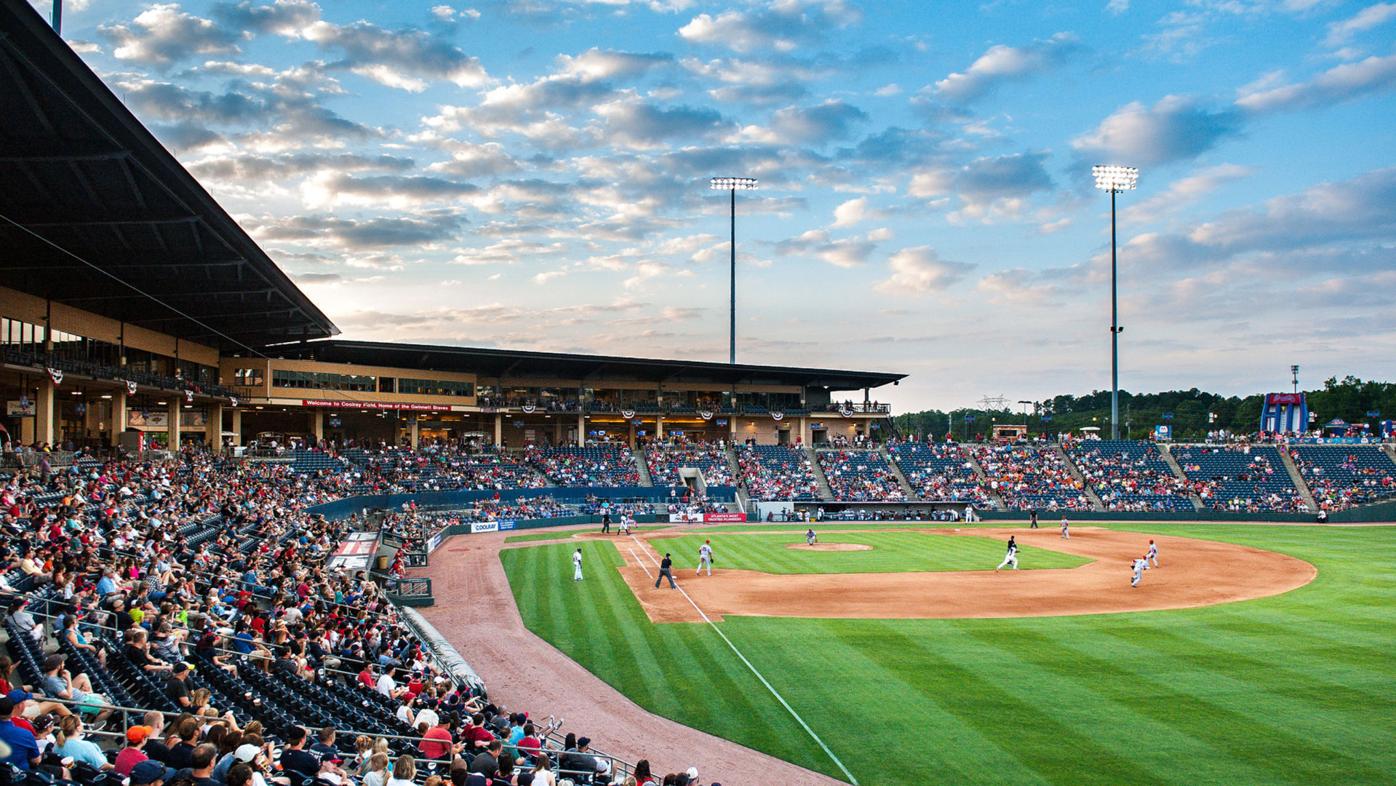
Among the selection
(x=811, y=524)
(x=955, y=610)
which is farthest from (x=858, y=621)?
(x=811, y=524)

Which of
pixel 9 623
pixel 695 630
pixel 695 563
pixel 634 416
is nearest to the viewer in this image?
pixel 9 623

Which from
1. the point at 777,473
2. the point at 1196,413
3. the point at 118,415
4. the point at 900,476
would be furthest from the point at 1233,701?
the point at 1196,413

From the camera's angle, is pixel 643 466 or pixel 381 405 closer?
pixel 381 405

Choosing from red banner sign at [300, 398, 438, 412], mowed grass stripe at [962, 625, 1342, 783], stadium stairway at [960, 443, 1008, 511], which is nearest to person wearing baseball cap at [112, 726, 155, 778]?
mowed grass stripe at [962, 625, 1342, 783]

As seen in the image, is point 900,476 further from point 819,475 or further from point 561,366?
point 561,366

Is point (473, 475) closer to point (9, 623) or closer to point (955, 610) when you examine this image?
point (955, 610)

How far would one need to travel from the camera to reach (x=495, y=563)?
1614 inches

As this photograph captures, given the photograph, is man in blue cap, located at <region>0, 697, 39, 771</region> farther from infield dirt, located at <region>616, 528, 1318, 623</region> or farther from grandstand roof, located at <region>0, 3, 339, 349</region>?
infield dirt, located at <region>616, 528, 1318, 623</region>

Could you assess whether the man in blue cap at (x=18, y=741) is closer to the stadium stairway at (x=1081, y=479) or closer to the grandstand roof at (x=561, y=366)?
the grandstand roof at (x=561, y=366)

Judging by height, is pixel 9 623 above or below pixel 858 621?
above

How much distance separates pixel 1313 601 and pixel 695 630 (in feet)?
66.0

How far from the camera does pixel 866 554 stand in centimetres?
4312

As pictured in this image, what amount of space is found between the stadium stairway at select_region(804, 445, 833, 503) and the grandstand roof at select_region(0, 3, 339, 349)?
133 ft

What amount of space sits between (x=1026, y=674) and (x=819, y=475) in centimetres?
5449
